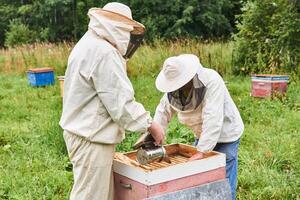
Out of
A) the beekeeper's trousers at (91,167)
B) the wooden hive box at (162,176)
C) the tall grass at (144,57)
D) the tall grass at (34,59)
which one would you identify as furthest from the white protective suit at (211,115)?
the tall grass at (34,59)

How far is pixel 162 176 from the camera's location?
2.50 m

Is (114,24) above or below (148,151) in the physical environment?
→ above

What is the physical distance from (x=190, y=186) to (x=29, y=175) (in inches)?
91.8

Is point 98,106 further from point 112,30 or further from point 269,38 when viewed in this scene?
point 269,38

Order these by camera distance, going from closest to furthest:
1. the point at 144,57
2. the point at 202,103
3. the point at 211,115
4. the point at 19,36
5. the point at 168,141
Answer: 1. the point at 211,115
2. the point at 202,103
3. the point at 168,141
4. the point at 144,57
5. the point at 19,36

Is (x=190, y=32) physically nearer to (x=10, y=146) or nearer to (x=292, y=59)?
(x=292, y=59)

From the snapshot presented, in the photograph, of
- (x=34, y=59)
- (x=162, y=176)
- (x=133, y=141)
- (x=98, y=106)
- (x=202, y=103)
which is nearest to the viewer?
(x=162, y=176)

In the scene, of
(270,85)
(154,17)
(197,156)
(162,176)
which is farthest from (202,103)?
(154,17)

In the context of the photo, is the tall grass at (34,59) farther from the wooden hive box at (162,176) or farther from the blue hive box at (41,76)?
the wooden hive box at (162,176)

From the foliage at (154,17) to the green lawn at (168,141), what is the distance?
14.1 m

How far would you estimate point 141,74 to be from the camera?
10875 mm

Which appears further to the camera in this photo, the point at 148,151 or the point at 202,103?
the point at 202,103

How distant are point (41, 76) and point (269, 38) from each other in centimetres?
498

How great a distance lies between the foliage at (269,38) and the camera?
→ 9727 mm
